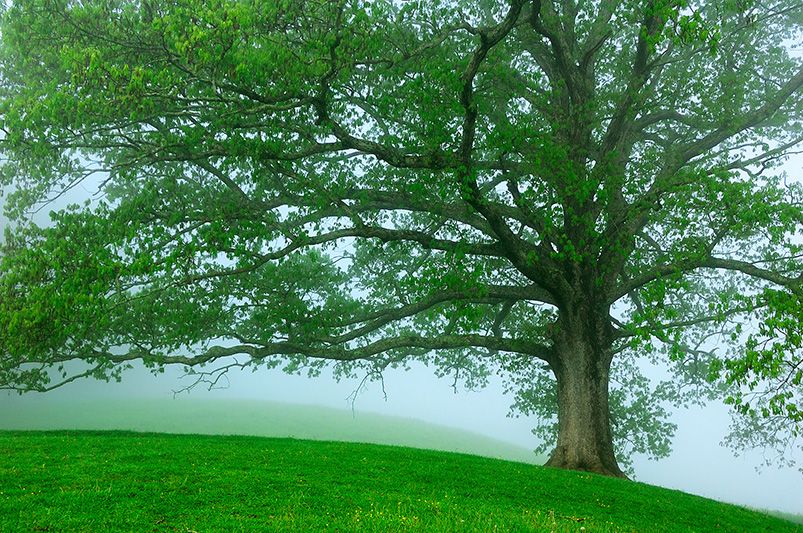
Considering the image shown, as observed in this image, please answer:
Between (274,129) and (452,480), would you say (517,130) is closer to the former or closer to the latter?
(274,129)

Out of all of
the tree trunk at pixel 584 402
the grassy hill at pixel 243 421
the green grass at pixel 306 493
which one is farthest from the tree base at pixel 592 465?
the grassy hill at pixel 243 421

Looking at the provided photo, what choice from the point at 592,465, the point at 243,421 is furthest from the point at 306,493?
the point at 243,421

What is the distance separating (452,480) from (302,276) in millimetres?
9829

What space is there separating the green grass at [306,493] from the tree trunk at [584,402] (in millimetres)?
2484

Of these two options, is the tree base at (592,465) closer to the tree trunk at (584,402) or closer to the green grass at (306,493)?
the tree trunk at (584,402)

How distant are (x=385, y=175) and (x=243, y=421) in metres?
49.9

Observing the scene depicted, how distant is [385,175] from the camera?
23547 mm

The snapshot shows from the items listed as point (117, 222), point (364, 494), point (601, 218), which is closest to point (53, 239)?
point (117, 222)

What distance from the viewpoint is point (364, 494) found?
1393 centimetres

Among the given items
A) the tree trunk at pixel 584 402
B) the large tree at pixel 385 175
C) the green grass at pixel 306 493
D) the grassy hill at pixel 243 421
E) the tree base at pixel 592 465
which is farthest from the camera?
the grassy hill at pixel 243 421

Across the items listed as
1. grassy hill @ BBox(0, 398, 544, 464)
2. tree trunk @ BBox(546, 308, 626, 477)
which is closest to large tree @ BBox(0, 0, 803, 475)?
tree trunk @ BBox(546, 308, 626, 477)

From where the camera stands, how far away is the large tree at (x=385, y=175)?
54.3 ft

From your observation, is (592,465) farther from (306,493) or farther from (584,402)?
(306,493)

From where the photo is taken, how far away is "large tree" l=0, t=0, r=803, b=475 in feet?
54.3
